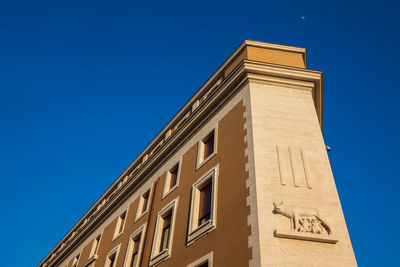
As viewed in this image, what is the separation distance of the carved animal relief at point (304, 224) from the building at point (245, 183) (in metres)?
0.03

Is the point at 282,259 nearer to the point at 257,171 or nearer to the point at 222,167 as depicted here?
the point at 257,171

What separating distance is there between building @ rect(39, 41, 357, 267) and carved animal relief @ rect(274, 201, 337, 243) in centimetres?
3

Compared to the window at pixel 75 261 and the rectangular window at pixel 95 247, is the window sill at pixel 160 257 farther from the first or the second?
the window at pixel 75 261

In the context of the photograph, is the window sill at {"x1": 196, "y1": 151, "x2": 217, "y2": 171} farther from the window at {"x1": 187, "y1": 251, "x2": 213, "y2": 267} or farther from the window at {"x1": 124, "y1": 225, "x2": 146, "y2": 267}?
the window at {"x1": 124, "y1": 225, "x2": 146, "y2": 267}

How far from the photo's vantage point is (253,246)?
9609mm

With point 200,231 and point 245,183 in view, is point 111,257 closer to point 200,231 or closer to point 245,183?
point 200,231

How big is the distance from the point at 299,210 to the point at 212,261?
11.8 ft

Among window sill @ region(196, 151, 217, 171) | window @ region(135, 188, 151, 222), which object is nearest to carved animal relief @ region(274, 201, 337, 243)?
window sill @ region(196, 151, 217, 171)

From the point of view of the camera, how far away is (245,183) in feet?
38.2

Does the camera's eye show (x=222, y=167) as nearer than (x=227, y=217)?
No

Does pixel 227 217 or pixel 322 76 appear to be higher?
pixel 322 76

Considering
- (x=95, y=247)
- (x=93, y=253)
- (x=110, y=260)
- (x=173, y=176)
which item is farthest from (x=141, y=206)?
(x=95, y=247)

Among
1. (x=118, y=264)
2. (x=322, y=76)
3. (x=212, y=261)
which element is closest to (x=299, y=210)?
(x=212, y=261)

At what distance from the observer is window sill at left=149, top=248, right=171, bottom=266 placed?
1412cm
